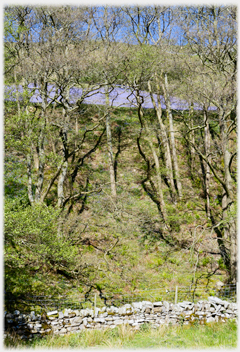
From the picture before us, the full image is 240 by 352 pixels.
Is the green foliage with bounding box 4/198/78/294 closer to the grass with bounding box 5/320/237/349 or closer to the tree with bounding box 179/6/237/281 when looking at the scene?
the grass with bounding box 5/320/237/349

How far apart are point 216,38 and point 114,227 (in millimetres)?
9141

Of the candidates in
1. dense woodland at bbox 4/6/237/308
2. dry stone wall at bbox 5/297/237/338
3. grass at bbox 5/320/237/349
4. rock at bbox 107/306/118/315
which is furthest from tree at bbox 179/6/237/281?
rock at bbox 107/306/118/315

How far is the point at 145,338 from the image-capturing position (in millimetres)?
7461

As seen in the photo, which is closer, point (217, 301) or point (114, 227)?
point (217, 301)

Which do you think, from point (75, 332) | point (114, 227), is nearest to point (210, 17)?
point (114, 227)

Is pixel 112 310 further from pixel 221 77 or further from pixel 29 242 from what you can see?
pixel 221 77

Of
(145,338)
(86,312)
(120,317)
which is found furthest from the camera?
(120,317)

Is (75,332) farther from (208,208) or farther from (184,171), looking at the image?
(184,171)

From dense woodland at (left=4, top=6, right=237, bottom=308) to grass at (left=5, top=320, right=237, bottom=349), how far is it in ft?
5.91

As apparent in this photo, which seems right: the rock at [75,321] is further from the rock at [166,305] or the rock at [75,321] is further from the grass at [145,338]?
the rock at [166,305]

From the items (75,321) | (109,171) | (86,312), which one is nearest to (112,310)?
(86,312)

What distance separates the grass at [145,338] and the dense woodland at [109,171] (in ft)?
5.91

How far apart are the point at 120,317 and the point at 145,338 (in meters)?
1.12

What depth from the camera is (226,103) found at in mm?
9578
